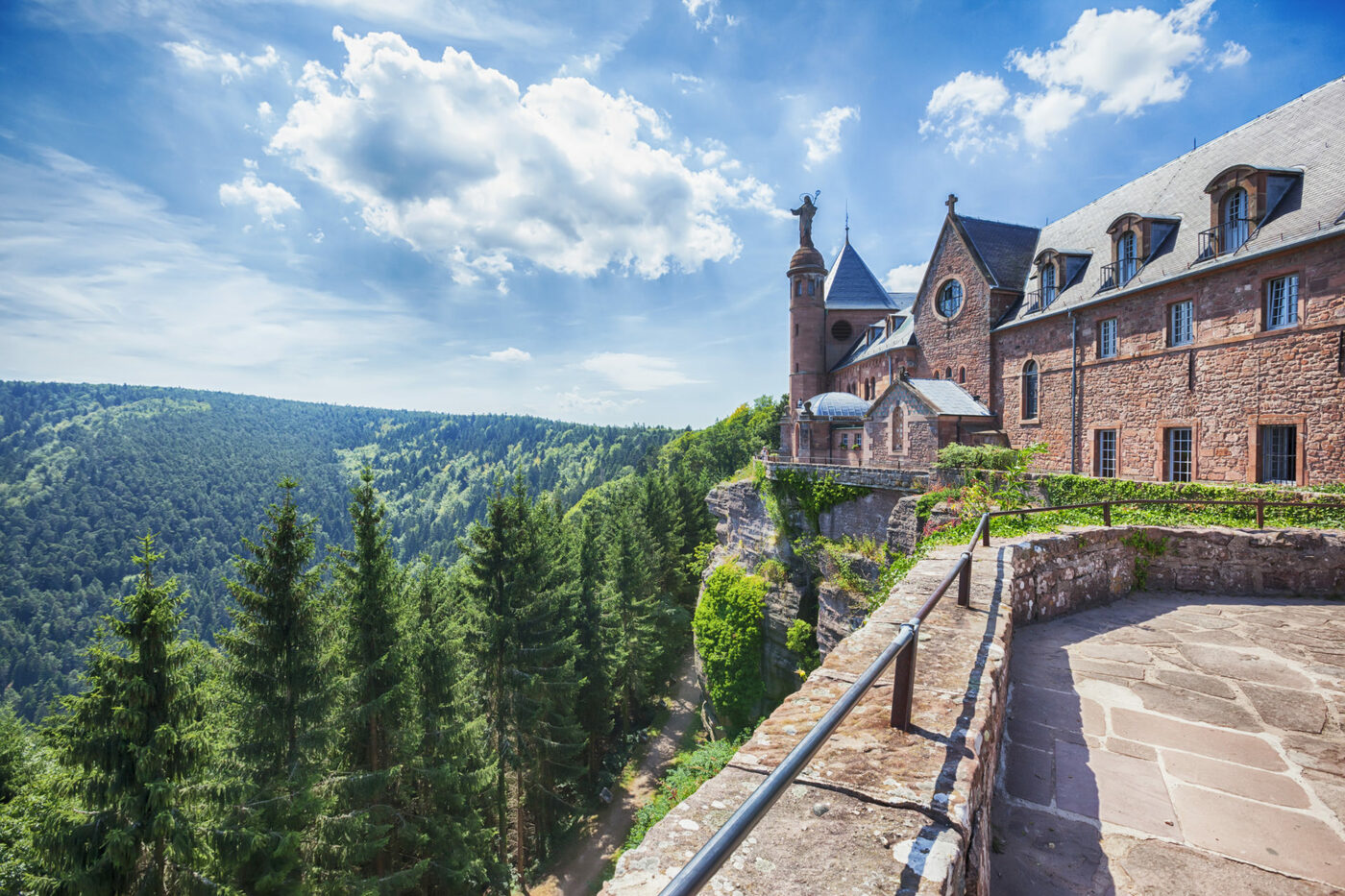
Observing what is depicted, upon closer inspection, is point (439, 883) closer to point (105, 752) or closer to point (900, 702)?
point (105, 752)

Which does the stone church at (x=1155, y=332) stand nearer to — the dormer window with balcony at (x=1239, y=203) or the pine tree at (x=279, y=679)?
the dormer window with balcony at (x=1239, y=203)

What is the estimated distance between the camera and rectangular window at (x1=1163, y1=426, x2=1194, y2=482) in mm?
16172

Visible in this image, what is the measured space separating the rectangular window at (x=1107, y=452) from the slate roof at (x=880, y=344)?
9.94 meters

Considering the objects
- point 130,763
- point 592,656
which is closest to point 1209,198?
point 592,656

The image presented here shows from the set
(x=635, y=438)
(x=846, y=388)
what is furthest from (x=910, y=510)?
(x=635, y=438)

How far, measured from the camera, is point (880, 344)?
98.8ft

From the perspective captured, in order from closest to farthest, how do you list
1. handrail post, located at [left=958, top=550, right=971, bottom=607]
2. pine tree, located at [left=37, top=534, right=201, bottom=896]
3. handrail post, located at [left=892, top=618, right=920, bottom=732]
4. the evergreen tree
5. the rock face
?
handrail post, located at [left=892, top=618, right=920, bottom=732]
handrail post, located at [left=958, top=550, right=971, bottom=607]
pine tree, located at [left=37, top=534, right=201, bottom=896]
the rock face
the evergreen tree

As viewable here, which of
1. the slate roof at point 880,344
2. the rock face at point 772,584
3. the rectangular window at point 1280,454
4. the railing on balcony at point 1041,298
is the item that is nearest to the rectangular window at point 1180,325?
the rectangular window at point 1280,454

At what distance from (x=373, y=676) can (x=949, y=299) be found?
26.9 m

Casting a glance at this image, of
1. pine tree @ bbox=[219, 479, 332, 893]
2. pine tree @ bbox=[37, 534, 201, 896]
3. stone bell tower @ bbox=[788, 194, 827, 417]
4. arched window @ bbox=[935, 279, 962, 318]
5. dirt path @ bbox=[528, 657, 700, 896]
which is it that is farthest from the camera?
stone bell tower @ bbox=[788, 194, 827, 417]

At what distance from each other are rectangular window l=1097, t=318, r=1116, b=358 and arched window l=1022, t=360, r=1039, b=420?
8.98 feet

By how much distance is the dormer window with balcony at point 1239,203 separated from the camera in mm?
14078

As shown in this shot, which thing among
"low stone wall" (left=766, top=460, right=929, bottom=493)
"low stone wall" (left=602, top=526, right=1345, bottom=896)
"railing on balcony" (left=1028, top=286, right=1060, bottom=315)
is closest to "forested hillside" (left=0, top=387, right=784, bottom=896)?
"low stone wall" (left=602, top=526, right=1345, bottom=896)

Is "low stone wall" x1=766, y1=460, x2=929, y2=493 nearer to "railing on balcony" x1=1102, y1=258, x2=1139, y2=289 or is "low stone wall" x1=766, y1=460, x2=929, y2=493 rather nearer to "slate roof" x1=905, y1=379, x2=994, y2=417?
"slate roof" x1=905, y1=379, x2=994, y2=417
